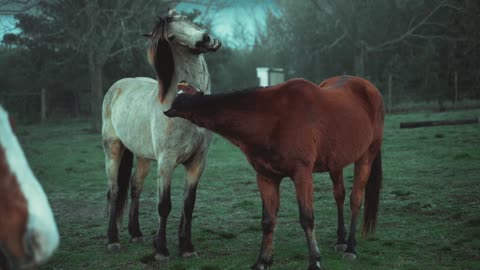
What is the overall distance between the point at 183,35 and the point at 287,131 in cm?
143

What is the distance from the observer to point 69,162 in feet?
42.0

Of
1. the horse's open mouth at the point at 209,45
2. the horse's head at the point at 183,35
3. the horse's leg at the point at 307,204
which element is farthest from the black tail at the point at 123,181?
the horse's leg at the point at 307,204

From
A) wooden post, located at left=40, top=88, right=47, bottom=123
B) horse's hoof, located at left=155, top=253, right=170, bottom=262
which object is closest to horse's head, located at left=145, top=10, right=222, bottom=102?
horse's hoof, located at left=155, top=253, right=170, bottom=262

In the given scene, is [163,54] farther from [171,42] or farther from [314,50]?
[314,50]

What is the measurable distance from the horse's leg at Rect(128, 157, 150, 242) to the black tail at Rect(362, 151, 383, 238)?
2.35 meters

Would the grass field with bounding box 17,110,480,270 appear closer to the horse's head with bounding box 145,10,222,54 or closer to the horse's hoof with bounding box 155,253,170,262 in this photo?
the horse's hoof with bounding box 155,253,170,262

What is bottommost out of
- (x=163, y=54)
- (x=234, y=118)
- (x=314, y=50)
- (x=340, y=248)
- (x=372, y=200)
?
(x=340, y=248)

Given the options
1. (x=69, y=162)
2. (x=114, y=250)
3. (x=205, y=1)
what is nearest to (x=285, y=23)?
(x=205, y=1)

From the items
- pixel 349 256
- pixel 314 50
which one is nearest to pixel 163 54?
pixel 349 256

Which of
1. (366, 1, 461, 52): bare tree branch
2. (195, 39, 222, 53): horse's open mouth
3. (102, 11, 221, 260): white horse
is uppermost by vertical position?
(366, 1, 461, 52): bare tree branch

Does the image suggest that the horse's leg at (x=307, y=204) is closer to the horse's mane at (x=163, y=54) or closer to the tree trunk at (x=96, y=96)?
the horse's mane at (x=163, y=54)

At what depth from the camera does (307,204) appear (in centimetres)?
439

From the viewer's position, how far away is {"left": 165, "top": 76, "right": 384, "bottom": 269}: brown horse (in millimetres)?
4316

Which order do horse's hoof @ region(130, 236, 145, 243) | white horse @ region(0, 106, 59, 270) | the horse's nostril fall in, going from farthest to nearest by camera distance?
horse's hoof @ region(130, 236, 145, 243)
the horse's nostril
white horse @ region(0, 106, 59, 270)
